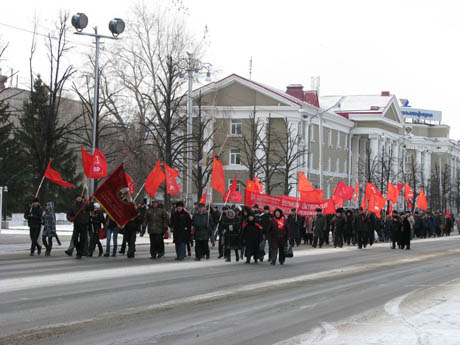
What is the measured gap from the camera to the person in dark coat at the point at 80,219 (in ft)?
78.3

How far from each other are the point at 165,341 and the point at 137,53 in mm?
52421

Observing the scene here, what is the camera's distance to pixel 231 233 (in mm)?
24219

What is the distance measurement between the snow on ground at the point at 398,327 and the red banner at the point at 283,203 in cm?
1691

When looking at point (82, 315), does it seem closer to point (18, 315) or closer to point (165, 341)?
point (18, 315)

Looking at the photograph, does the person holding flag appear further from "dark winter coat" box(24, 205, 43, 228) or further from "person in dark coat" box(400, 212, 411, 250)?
"person in dark coat" box(400, 212, 411, 250)

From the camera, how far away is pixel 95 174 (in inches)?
1314

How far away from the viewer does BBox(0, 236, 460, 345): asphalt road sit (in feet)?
35.0

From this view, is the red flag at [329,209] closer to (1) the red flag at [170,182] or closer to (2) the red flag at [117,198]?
(1) the red flag at [170,182]

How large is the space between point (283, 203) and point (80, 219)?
10.9m

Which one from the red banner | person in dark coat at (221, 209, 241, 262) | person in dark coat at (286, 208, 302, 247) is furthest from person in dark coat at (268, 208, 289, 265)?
the red banner

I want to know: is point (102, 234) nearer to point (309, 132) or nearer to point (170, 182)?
point (170, 182)

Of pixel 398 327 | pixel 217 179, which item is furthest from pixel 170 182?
pixel 398 327

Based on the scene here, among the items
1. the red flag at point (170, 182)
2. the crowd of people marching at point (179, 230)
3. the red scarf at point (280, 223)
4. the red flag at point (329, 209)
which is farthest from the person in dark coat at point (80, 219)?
the red flag at point (329, 209)

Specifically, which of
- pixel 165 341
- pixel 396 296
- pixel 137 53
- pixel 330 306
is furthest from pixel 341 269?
pixel 137 53
